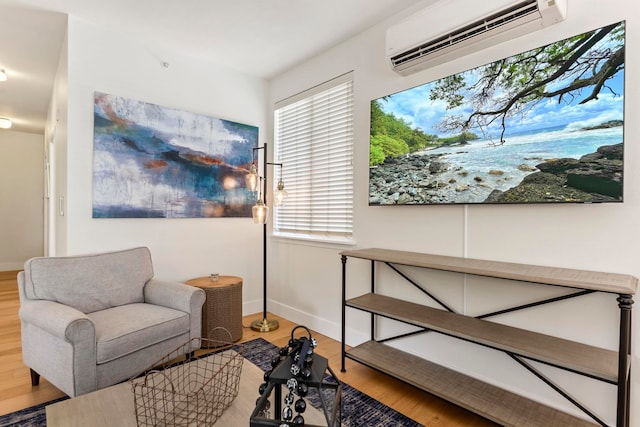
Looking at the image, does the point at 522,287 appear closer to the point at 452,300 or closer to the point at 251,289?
the point at 452,300

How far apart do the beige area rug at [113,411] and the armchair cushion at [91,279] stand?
109 centimetres

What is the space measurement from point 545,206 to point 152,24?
121 inches

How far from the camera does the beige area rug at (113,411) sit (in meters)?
1.16

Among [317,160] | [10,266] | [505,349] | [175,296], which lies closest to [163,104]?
[317,160]

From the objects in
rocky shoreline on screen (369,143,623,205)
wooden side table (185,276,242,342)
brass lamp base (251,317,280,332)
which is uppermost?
rocky shoreline on screen (369,143,623,205)

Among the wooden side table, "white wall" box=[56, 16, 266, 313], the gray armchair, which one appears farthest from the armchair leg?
the wooden side table

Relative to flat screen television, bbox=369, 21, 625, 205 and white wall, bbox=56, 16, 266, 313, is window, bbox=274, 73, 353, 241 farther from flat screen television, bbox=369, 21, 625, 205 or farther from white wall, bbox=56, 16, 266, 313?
flat screen television, bbox=369, 21, 625, 205

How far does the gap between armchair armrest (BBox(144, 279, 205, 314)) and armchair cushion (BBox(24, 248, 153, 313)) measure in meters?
0.12

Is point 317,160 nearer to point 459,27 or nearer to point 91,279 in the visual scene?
point 459,27

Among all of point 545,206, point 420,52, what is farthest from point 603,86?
point 420,52

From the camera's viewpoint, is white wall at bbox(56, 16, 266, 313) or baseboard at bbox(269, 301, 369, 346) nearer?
white wall at bbox(56, 16, 266, 313)

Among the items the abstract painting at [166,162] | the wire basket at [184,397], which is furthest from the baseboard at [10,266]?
the wire basket at [184,397]

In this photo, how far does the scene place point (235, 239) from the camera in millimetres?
3463

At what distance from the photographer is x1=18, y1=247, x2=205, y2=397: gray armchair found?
5.74 ft
